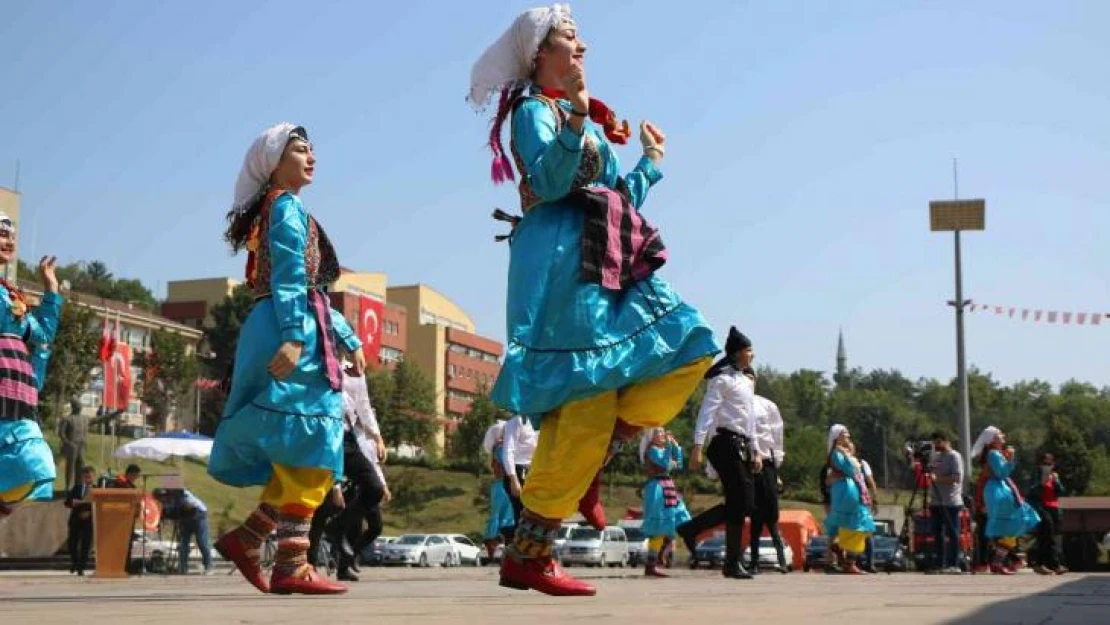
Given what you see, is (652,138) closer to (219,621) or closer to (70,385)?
(219,621)

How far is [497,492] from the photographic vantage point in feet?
72.6

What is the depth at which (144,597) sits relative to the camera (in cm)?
704

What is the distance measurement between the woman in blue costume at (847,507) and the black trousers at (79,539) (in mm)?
9706

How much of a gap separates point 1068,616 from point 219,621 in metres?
2.65

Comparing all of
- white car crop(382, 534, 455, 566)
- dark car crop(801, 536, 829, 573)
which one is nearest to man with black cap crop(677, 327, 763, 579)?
dark car crop(801, 536, 829, 573)

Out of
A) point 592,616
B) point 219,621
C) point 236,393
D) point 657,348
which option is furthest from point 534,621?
point 236,393

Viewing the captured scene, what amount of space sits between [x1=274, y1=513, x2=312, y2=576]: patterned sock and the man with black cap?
15.0 ft

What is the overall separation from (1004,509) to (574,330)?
13240 mm

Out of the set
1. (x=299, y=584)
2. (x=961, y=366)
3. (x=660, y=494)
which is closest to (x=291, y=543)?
(x=299, y=584)

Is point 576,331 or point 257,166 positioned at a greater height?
point 257,166

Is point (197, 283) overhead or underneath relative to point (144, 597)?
overhead

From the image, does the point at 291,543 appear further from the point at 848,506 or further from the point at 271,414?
the point at 848,506

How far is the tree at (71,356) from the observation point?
54562 millimetres

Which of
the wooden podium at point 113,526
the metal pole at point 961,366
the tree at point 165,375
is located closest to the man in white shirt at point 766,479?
the wooden podium at point 113,526
